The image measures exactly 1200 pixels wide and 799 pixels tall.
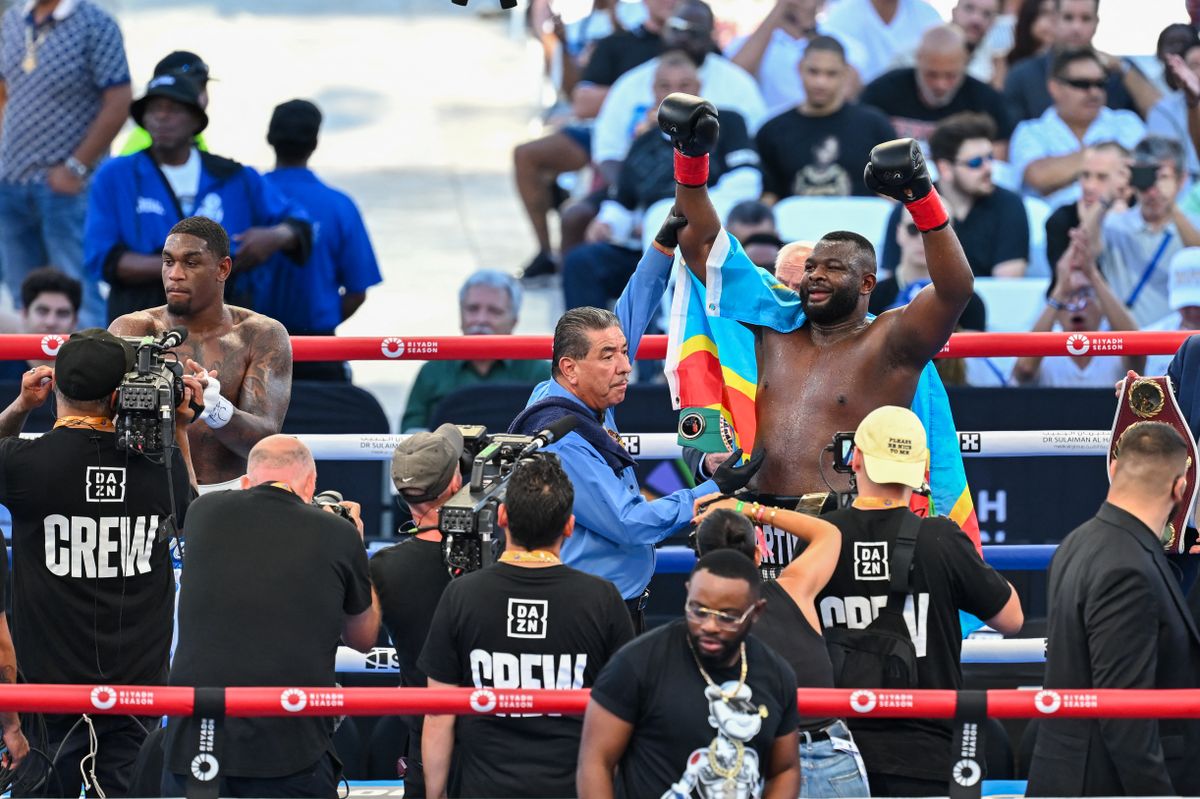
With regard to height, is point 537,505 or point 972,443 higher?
point 972,443

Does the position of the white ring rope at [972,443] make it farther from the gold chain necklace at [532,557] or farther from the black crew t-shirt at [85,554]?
the gold chain necklace at [532,557]

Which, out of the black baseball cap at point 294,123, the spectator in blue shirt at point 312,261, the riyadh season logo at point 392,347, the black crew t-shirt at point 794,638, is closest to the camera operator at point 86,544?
the riyadh season logo at point 392,347

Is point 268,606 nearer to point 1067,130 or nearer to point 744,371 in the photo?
point 744,371

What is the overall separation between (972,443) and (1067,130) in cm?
490

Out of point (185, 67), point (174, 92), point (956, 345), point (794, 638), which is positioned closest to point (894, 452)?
point (794, 638)

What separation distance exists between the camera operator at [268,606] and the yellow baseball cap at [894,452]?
1427 millimetres

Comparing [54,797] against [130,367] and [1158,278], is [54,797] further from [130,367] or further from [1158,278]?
[1158,278]

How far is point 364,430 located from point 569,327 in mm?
2424

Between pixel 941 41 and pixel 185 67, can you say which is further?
pixel 941 41

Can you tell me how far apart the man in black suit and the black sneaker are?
307 inches

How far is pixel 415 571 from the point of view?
564 centimetres

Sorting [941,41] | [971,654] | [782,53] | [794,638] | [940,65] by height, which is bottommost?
[971,654]

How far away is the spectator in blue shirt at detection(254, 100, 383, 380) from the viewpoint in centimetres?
887

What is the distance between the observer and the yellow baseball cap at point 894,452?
538 centimetres
